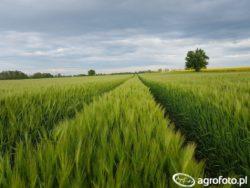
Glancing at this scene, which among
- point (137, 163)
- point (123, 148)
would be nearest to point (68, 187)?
point (137, 163)

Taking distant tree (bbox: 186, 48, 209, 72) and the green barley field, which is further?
distant tree (bbox: 186, 48, 209, 72)

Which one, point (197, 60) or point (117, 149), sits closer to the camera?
point (117, 149)

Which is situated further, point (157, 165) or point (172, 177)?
point (157, 165)

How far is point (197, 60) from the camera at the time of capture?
80.2 meters

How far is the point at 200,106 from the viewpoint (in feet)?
12.7

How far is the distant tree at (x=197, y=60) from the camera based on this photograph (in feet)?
263

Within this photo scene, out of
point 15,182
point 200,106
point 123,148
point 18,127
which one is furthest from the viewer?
point 200,106

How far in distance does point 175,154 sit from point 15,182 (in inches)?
34.0

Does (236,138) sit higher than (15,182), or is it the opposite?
(15,182)

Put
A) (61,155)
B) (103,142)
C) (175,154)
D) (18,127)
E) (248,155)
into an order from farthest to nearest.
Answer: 1. (18,127)
2. (248,155)
3. (103,142)
4. (175,154)
5. (61,155)

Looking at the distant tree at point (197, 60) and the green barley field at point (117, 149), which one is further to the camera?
the distant tree at point (197, 60)

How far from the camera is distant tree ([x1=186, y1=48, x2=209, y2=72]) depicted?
80.2 metres

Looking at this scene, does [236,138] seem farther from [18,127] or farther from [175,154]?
[18,127]

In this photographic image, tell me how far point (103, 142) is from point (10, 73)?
7479 cm
